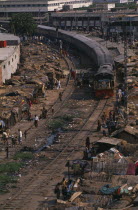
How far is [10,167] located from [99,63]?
74.9 ft

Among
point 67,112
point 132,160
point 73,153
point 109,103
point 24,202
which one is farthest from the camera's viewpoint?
point 109,103

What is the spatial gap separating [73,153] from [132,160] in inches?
169

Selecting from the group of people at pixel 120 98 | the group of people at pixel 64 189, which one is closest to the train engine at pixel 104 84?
the group of people at pixel 120 98

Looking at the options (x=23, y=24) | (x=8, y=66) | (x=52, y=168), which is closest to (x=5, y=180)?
(x=52, y=168)

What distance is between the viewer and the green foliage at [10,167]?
21.6 meters

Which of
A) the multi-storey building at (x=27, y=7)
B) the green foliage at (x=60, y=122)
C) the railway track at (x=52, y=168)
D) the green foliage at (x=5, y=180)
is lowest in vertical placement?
the green foliage at (x=60, y=122)

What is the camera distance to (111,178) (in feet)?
62.2

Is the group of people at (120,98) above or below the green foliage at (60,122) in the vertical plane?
above

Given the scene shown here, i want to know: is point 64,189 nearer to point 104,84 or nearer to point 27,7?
point 104,84

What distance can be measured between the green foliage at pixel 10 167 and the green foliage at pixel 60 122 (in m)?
6.73

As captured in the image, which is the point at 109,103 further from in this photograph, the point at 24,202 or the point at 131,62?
the point at 24,202

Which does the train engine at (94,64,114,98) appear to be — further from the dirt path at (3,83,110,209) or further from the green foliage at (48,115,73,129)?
the green foliage at (48,115,73,129)

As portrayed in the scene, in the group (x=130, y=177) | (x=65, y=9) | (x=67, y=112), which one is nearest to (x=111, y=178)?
(x=130, y=177)

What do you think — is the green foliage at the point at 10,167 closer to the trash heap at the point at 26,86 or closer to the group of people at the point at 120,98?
the trash heap at the point at 26,86
